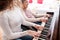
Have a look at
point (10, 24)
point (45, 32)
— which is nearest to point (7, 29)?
point (10, 24)

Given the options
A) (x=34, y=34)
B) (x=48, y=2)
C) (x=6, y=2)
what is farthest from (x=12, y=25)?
(x=48, y=2)

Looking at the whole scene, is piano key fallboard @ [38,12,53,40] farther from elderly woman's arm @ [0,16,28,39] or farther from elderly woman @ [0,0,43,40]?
elderly woman's arm @ [0,16,28,39]

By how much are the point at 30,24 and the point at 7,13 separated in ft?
1.15

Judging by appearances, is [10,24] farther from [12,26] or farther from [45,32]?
[45,32]

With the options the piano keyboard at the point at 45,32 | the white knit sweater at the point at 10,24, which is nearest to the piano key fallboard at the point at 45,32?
the piano keyboard at the point at 45,32

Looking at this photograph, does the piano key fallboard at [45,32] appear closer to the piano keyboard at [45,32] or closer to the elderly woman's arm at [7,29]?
the piano keyboard at [45,32]

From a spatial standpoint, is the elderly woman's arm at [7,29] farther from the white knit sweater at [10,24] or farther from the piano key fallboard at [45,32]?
the piano key fallboard at [45,32]

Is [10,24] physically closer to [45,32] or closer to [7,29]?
[7,29]

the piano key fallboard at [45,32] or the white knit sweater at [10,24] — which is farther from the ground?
the white knit sweater at [10,24]

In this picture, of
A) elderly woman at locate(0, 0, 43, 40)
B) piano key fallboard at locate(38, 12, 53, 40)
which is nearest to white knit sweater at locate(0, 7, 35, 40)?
elderly woman at locate(0, 0, 43, 40)

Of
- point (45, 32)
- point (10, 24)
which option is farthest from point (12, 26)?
point (45, 32)

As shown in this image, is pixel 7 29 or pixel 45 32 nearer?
pixel 7 29

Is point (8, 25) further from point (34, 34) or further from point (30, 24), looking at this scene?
point (30, 24)

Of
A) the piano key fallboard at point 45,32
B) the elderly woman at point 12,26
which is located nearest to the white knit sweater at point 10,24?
the elderly woman at point 12,26
